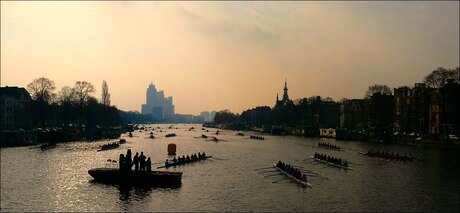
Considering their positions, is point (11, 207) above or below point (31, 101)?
below

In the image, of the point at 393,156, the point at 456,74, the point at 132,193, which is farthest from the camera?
the point at 456,74

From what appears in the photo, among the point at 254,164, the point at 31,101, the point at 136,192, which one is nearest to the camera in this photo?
the point at 136,192

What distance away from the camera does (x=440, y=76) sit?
11631 centimetres

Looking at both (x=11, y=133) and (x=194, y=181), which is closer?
(x=194, y=181)

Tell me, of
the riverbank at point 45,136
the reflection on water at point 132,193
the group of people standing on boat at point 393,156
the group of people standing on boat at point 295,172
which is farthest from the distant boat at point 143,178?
the riverbank at point 45,136

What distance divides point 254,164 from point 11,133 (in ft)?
240

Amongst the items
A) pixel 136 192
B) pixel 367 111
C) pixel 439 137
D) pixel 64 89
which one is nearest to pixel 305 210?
pixel 136 192

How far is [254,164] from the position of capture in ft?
265

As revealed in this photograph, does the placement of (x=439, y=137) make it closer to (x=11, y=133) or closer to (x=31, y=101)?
(x=11, y=133)

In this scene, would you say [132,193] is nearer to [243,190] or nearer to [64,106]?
[243,190]

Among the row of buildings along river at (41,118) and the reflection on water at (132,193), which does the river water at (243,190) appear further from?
the row of buildings along river at (41,118)

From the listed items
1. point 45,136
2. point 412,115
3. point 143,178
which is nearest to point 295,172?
point 143,178

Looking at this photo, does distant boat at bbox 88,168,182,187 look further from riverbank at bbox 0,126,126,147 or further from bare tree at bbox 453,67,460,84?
bare tree at bbox 453,67,460,84

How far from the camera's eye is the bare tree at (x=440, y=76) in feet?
379
